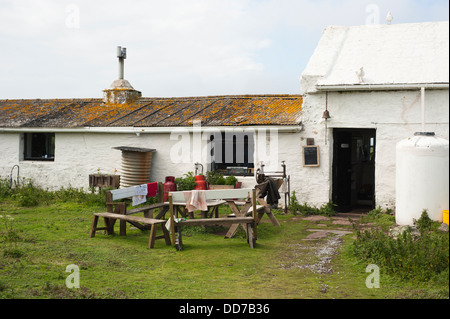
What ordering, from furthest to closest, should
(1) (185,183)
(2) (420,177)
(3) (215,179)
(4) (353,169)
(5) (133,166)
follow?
(4) (353,169)
(5) (133,166)
(3) (215,179)
(1) (185,183)
(2) (420,177)

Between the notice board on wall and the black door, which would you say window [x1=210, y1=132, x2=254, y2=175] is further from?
the black door

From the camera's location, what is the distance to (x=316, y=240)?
9.05m

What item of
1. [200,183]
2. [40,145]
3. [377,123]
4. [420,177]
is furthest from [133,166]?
[420,177]

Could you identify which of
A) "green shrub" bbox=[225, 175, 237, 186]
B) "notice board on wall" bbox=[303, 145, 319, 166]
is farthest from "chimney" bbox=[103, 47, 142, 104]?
"notice board on wall" bbox=[303, 145, 319, 166]

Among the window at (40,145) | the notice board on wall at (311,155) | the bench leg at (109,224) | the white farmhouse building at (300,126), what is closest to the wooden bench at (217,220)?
the bench leg at (109,224)

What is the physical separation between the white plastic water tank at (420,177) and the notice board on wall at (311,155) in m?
3.04

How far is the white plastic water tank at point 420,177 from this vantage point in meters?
8.73

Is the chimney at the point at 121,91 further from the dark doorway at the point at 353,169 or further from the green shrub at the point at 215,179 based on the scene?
the dark doorway at the point at 353,169

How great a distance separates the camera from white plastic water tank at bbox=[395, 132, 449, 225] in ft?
28.6

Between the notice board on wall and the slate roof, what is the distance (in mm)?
810

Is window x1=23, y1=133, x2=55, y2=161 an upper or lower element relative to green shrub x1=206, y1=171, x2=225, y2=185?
upper

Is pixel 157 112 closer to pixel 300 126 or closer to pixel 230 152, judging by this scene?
pixel 230 152

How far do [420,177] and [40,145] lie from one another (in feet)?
43.5

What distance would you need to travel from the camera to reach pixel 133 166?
1390 cm
